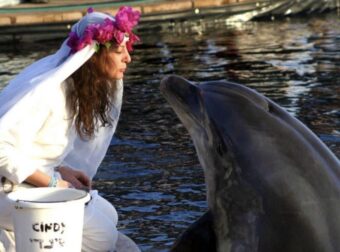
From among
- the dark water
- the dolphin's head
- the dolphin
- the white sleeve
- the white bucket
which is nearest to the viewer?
the dolphin

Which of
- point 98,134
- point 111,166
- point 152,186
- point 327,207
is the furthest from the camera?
point 111,166

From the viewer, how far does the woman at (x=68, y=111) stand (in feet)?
15.3

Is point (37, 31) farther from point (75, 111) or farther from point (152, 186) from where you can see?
point (75, 111)

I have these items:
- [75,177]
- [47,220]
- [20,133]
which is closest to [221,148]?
[47,220]

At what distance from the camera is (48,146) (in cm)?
495

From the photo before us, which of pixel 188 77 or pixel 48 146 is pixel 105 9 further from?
pixel 48 146

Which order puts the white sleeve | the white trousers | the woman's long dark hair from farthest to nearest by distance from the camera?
1. the white trousers
2. the woman's long dark hair
3. the white sleeve

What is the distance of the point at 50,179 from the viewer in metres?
Answer: 4.82

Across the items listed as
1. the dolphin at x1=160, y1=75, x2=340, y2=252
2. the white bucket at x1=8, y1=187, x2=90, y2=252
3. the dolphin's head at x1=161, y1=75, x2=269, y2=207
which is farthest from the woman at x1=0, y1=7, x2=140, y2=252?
the dolphin at x1=160, y1=75, x2=340, y2=252

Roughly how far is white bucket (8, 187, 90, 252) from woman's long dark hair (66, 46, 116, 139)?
0.71 metres

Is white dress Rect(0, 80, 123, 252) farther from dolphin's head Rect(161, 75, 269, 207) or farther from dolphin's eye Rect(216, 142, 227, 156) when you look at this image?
dolphin's eye Rect(216, 142, 227, 156)

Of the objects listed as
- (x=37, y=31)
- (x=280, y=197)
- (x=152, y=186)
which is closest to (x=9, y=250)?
(x=280, y=197)

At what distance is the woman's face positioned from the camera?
16.4 ft

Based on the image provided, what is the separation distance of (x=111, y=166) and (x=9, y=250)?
3944mm
